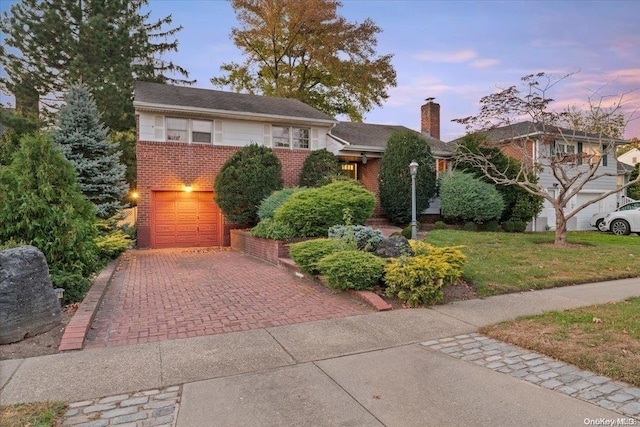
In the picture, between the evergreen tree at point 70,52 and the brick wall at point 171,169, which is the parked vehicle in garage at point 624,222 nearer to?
the brick wall at point 171,169

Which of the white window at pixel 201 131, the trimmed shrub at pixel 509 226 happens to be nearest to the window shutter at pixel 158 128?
the white window at pixel 201 131

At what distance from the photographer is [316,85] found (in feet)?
84.7

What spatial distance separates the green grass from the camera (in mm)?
7035

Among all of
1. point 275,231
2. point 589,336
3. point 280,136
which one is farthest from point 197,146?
point 589,336

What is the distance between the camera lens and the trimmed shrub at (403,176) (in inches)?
602

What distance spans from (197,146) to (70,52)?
11.0 metres

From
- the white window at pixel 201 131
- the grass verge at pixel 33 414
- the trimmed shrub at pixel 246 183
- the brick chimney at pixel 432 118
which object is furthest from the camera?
the brick chimney at pixel 432 118

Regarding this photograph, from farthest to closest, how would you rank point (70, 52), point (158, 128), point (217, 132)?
1. point (70, 52)
2. point (217, 132)
3. point (158, 128)

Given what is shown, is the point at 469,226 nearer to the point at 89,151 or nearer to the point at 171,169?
the point at 171,169

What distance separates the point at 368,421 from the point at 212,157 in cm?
1304

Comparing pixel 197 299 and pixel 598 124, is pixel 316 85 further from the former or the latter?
pixel 197 299

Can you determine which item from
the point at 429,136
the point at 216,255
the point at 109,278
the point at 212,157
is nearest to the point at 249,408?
the point at 109,278

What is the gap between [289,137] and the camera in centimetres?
1586

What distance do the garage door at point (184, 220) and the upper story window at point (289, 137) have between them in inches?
140
